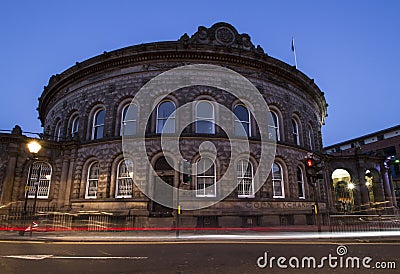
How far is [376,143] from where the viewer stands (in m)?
50.0

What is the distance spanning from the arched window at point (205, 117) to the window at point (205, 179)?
2.33 metres

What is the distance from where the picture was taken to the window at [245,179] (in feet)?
58.4

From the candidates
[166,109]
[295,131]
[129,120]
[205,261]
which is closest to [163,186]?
[166,109]

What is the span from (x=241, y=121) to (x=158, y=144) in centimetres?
676

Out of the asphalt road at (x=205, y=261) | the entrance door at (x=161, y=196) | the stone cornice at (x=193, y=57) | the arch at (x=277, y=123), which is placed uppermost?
the stone cornice at (x=193, y=57)

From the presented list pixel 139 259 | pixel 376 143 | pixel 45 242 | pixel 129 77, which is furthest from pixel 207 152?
pixel 376 143

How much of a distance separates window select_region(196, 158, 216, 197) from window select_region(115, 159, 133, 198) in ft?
15.7

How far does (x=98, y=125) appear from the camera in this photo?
20.6m

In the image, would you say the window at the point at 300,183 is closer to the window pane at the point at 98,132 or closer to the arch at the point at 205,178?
the arch at the point at 205,178

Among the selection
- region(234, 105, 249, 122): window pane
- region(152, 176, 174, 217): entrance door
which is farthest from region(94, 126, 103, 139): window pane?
region(234, 105, 249, 122): window pane

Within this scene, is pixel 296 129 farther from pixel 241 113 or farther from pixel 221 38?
pixel 221 38

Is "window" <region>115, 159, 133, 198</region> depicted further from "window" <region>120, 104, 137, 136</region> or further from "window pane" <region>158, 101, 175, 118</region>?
"window pane" <region>158, 101, 175, 118</region>

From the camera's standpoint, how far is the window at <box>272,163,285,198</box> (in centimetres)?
1925

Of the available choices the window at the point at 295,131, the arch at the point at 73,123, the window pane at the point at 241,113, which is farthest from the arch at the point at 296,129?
the arch at the point at 73,123
